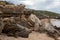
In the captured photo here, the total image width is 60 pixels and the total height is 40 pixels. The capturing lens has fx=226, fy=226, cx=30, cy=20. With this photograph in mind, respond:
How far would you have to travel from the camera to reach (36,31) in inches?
880

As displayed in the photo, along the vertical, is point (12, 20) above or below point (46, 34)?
above

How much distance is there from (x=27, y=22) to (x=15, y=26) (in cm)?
389

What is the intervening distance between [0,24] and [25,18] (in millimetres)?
5375

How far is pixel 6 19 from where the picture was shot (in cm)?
1986

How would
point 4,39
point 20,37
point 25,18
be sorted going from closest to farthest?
point 4,39
point 20,37
point 25,18

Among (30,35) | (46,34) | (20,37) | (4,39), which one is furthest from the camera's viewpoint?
(46,34)

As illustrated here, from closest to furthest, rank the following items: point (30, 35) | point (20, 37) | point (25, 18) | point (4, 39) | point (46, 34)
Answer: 1. point (4, 39)
2. point (20, 37)
3. point (30, 35)
4. point (46, 34)
5. point (25, 18)

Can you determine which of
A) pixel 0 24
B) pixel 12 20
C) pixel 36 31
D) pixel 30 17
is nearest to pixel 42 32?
pixel 36 31

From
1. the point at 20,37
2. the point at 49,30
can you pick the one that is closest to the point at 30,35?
the point at 20,37

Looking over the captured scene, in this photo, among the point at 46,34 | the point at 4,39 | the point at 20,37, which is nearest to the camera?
the point at 4,39

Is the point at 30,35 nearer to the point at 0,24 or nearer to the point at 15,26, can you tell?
the point at 15,26

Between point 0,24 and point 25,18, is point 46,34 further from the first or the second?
point 0,24

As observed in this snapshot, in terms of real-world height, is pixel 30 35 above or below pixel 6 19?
below

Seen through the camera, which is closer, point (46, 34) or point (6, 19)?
point (6, 19)
